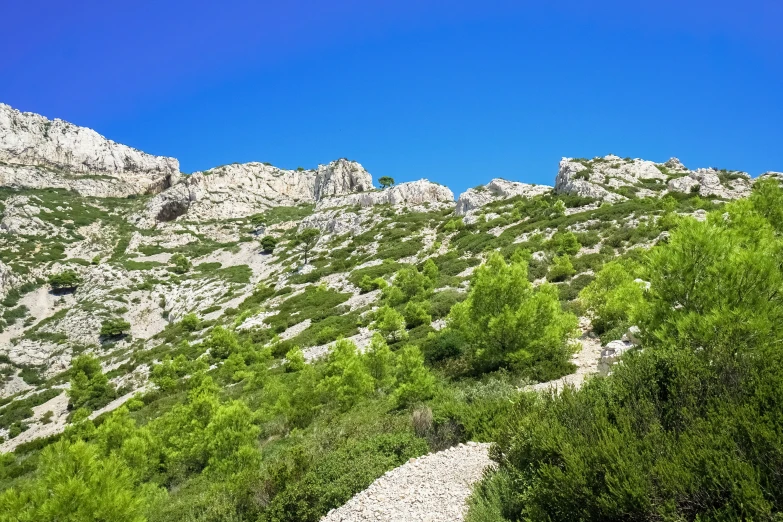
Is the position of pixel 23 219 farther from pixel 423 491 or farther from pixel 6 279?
pixel 423 491

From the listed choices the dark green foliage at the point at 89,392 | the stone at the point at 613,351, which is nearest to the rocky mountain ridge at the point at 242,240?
the dark green foliage at the point at 89,392

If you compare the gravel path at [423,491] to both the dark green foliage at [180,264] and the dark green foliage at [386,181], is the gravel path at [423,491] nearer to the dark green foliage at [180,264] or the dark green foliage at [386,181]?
the dark green foliage at [180,264]

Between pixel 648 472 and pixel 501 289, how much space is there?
11.1 meters

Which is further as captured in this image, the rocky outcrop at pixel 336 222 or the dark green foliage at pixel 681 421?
the rocky outcrop at pixel 336 222

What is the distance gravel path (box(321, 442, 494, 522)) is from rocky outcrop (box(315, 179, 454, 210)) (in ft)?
270

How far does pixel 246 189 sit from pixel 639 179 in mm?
100884

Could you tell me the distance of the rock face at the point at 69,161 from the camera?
115750 mm

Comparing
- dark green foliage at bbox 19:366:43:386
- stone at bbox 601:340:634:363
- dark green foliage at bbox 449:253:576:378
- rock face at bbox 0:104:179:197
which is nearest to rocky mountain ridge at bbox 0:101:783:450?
dark green foliage at bbox 19:366:43:386

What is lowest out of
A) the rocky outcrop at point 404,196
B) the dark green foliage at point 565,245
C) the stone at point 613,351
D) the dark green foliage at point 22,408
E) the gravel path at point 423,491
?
the gravel path at point 423,491

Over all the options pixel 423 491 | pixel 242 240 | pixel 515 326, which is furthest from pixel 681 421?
pixel 242 240

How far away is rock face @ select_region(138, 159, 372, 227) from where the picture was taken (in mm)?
105438

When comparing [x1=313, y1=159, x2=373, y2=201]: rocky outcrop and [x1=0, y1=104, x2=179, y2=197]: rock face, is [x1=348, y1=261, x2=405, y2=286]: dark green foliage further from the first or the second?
[x1=0, y1=104, x2=179, y2=197]: rock face

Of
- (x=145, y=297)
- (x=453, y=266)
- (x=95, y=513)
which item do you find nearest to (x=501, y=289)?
(x=95, y=513)

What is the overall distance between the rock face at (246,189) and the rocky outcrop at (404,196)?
1611 centimetres
